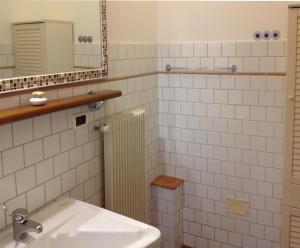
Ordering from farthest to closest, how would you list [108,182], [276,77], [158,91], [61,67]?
[158,91] < [276,77] < [108,182] < [61,67]

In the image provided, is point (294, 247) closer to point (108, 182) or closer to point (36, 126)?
point (108, 182)

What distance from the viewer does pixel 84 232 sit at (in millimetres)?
1628

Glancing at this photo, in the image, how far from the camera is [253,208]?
8.58 ft

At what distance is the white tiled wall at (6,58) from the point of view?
60.4 inches

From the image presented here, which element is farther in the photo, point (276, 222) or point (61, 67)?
point (276, 222)

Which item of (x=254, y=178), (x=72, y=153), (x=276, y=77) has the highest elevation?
(x=276, y=77)

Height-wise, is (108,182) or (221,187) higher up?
(108,182)

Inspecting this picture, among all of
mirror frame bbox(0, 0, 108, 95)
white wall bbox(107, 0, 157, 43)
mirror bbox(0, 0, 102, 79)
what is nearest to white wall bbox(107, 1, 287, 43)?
white wall bbox(107, 0, 157, 43)

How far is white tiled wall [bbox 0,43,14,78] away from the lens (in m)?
1.54

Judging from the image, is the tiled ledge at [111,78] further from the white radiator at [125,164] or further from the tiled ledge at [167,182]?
the tiled ledge at [167,182]

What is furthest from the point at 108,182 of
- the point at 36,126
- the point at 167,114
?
the point at 167,114

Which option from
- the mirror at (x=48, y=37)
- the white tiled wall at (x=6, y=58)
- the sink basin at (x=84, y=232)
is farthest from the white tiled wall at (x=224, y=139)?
the white tiled wall at (x=6, y=58)

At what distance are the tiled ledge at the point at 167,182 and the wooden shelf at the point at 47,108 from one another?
1.03m

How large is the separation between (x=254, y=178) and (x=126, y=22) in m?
1.33
